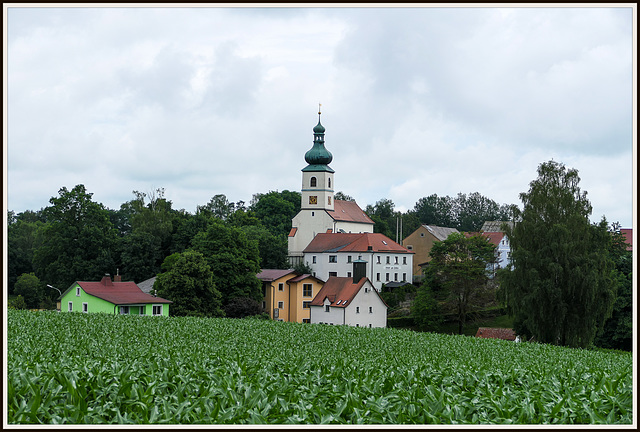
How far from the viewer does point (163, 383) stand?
631 centimetres

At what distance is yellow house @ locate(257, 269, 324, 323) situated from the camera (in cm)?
5206

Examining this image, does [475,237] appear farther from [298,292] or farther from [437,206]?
[437,206]

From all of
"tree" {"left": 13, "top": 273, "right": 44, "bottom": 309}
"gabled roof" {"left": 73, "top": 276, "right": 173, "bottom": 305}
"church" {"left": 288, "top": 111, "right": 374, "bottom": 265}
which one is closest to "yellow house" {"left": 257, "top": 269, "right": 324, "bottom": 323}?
"gabled roof" {"left": 73, "top": 276, "right": 173, "bottom": 305}

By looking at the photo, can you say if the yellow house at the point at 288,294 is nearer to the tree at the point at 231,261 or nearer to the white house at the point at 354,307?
the white house at the point at 354,307

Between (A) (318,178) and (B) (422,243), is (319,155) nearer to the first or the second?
(A) (318,178)

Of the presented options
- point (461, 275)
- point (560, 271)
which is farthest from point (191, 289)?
point (560, 271)

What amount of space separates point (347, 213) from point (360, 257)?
17.1 metres

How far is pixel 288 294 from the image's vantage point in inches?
2108

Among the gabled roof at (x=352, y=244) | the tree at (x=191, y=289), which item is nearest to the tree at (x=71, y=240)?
the tree at (x=191, y=289)

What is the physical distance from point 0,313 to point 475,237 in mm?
51252

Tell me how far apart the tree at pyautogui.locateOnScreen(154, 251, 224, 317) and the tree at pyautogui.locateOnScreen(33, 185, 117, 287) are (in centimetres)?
1275

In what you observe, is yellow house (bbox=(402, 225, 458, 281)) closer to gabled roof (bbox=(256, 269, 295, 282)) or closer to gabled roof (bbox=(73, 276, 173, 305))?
gabled roof (bbox=(256, 269, 295, 282))

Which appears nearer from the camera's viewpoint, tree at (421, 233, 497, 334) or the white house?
the white house

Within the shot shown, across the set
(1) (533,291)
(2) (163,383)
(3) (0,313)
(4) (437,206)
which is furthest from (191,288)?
(4) (437,206)
